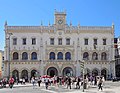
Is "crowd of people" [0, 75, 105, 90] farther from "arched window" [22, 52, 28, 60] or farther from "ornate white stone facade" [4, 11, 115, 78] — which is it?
"arched window" [22, 52, 28, 60]

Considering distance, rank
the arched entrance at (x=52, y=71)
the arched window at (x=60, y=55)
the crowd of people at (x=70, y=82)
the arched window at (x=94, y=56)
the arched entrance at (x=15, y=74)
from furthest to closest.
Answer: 1. the arched window at (x=94, y=56)
2. the arched entrance at (x=52, y=71)
3. the arched window at (x=60, y=55)
4. the arched entrance at (x=15, y=74)
5. the crowd of people at (x=70, y=82)

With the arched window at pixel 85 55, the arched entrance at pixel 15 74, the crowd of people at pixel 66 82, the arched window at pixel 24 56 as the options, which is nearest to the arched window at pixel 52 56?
the arched window at pixel 24 56

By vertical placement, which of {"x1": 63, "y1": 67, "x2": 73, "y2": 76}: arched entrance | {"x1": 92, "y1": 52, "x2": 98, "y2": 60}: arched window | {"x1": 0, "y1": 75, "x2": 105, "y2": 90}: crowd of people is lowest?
{"x1": 0, "y1": 75, "x2": 105, "y2": 90}: crowd of people

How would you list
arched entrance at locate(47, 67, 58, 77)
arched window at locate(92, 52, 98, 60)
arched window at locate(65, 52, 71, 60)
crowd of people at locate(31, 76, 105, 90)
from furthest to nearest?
arched window at locate(92, 52, 98, 60) < arched entrance at locate(47, 67, 58, 77) < arched window at locate(65, 52, 71, 60) < crowd of people at locate(31, 76, 105, 90)

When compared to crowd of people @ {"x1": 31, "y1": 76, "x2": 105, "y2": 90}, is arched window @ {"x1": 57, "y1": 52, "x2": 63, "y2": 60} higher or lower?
higher

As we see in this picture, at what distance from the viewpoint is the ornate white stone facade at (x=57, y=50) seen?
68000 millimetres

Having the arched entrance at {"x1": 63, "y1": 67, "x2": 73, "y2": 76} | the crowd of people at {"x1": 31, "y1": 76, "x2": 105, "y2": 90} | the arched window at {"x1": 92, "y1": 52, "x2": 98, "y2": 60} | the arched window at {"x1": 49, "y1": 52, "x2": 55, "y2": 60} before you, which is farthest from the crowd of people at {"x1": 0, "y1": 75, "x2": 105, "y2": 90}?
the arched window at {"x1": 92, "y1": 52, "x2": 98, "y2": 60}

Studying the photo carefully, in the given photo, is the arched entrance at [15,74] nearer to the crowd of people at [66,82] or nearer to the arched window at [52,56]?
the arched window at [52,56]

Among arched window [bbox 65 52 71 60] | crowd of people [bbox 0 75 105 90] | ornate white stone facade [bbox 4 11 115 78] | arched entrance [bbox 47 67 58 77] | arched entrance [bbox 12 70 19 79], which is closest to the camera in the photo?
crowd of people [bbox 0 75 105 90]

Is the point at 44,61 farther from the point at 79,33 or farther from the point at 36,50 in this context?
the point at 79,33

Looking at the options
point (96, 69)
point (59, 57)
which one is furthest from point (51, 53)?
point (96, 69)

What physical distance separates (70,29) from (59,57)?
22.4ft

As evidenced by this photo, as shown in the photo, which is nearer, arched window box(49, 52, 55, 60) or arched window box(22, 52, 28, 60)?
arched window box(22, 52, 28, 60)

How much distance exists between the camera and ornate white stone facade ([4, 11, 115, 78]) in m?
68.0
